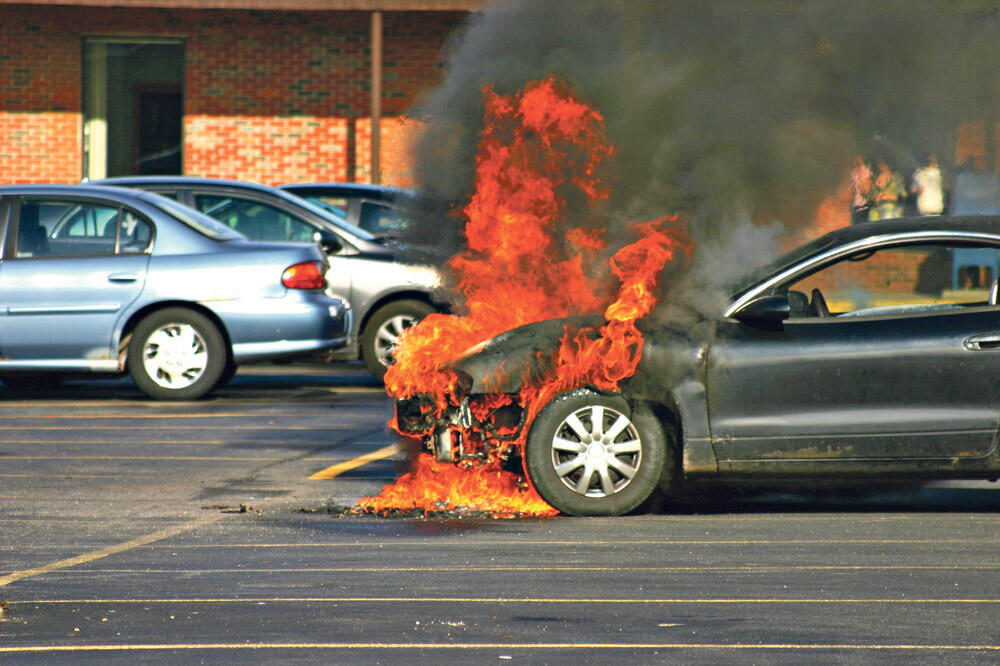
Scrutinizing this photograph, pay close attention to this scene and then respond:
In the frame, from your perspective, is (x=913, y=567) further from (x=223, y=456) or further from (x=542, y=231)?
(x=223, y=456)

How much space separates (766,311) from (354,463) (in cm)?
298

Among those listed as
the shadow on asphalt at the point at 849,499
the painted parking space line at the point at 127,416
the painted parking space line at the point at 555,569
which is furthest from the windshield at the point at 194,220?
the painted parking space line at the point at 555,569

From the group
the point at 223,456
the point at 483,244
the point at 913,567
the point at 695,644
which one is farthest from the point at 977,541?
the point at 223,456

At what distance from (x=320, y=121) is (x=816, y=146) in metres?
14.7

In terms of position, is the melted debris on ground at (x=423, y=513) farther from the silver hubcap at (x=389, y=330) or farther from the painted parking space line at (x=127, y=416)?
the silver hubcap at (x=389, y=330)

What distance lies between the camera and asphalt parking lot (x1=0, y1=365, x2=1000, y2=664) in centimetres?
493

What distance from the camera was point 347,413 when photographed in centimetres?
1168

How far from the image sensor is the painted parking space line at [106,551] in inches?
237

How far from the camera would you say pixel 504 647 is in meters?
4.89

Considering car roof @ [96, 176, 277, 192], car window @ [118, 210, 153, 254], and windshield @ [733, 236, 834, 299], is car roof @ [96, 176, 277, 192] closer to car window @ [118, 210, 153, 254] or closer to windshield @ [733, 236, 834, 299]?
car window @ [118, 210, 153, 254]

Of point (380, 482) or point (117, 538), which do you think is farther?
point (380, 482)

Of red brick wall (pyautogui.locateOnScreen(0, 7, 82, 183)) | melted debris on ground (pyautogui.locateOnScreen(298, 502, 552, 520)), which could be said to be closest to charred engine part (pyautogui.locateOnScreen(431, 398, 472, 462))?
melted debris on ground (pyautogui.locateOnScreen(298, 502, 552, 520))

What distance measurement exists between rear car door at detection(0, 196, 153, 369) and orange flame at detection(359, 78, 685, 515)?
4.86 metres

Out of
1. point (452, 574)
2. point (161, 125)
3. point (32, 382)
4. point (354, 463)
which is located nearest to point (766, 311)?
point (452, 574)
